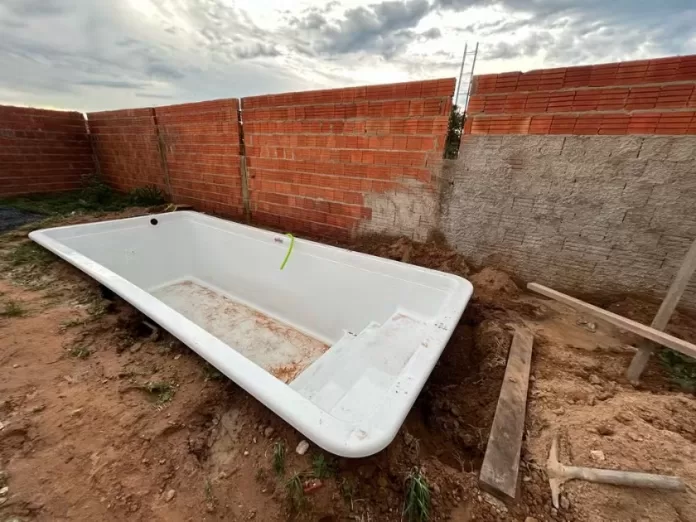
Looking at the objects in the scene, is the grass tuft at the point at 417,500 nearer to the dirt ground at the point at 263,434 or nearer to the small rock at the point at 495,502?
the dirt ground at the point at 263,434

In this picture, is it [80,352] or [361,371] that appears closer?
[361,371]

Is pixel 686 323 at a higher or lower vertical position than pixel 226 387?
higher

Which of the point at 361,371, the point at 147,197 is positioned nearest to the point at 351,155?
the point at 361,371

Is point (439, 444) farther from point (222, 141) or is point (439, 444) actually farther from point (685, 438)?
point (222, 141)

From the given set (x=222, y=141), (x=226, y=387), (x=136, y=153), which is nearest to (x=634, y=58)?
(x=226, y=387)

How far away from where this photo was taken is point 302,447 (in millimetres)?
803

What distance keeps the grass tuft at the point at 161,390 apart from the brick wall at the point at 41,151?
15.3ft

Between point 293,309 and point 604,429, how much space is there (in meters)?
1.72

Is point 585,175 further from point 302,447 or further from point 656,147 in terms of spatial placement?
point 302,447

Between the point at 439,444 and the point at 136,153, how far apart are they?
4608 mm

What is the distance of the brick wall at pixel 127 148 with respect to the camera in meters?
3.50

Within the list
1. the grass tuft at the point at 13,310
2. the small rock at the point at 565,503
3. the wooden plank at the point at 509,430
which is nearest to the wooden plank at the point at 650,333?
the wooden plank at the point at 509,430

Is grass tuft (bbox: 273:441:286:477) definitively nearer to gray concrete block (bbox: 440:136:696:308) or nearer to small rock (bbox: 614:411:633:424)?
small rock (bbox: 614:411:633:424)

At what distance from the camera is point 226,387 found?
102 centimetres
